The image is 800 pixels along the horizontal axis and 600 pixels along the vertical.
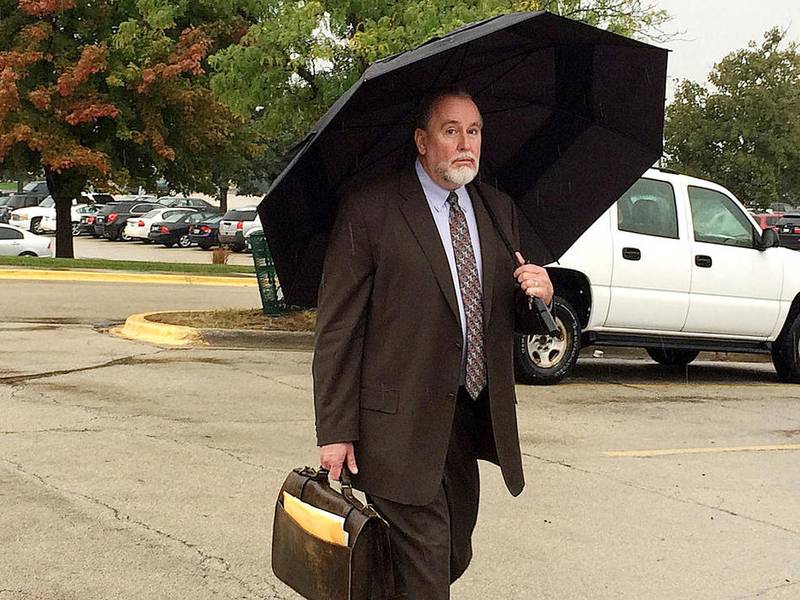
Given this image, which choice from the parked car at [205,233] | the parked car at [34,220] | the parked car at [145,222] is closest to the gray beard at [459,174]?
the parked car at [205,233]

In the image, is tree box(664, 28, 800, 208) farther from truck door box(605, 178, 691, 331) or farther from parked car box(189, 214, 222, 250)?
truck door box(605, 178, 691, 331)

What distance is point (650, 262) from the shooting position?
10312 millimetres

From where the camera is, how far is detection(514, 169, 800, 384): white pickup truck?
399 inches

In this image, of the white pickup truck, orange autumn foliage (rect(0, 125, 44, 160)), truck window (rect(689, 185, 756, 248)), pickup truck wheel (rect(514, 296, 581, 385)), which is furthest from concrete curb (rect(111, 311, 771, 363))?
orange autumn foliage (rect(0, 125, 44, 160))

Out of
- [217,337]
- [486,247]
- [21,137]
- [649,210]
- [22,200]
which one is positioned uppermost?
[21,137]

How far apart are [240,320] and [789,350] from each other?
621 centimetres

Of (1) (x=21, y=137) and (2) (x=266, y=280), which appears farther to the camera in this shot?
(1) (x=21, y=137)

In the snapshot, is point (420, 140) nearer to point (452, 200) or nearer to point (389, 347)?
point (452, 200)

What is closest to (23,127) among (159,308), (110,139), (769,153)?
(110,139)

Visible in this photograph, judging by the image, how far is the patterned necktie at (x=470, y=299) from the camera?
3413mm

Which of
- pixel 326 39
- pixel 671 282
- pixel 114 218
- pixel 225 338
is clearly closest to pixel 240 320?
pixel 225 338

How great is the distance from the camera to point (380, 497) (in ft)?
11.1

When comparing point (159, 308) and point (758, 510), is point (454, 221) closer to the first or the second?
point (758, 510)

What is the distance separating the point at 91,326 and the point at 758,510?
9.41 m
